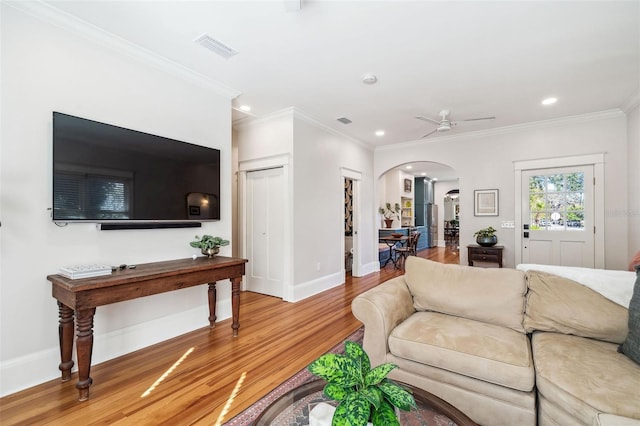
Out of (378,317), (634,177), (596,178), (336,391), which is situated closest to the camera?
(336,391)

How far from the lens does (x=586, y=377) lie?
1388 mm

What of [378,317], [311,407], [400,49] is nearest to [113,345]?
[311,407]

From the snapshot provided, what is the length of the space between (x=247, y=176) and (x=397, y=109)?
2.66 m

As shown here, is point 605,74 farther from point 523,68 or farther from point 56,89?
point 56,89

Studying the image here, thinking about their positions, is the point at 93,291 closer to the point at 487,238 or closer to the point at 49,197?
the point at 49,197

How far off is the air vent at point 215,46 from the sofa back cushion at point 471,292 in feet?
8.86

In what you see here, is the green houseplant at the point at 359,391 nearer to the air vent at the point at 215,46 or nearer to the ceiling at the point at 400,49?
the ceiling at the point at 400,49

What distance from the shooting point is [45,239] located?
223 centimetres

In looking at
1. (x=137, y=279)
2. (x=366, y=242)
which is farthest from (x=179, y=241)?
(x=366, y=242)

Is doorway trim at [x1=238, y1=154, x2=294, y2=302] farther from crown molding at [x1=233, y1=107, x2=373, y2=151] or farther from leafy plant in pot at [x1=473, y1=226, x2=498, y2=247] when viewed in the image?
leafy plant in pot at [x1=473, y1=226, x2=498, y2=247]

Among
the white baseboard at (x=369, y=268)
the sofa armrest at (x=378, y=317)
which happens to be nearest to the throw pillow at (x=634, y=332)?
the sofa armrest at (x=378, y=317)

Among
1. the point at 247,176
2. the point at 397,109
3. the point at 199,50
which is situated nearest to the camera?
the point at 199,50

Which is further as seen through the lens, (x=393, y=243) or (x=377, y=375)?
(x=393, y=243)

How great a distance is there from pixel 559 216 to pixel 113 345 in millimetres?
6314
